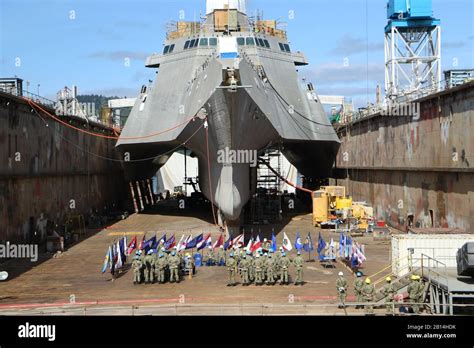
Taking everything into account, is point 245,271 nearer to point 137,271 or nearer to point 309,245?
point 137,271

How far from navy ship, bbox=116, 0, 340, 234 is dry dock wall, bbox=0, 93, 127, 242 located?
2.83 m

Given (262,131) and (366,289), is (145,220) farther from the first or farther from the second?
(366,289)

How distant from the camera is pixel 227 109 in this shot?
2281 cm

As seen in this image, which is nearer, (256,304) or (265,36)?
(256,304)

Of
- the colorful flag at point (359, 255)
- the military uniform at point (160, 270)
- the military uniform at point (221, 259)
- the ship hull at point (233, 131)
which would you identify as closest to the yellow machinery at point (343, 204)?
the ship hull at point (233, 131)

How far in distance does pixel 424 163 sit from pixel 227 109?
9.45 metres

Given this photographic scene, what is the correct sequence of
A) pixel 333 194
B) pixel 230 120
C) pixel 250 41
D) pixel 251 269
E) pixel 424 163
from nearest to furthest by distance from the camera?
pixel 251 269 < pixel 230 120 < pixel 424 163 < pixel 333 194 < pixel 250 41

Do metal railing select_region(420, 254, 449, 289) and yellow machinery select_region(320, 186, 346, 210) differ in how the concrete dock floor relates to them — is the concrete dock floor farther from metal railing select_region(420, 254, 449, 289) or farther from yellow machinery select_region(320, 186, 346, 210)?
yellow machinery select_region(320, 186, 346, 210)

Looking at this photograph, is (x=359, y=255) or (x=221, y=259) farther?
(x=221, y=259)

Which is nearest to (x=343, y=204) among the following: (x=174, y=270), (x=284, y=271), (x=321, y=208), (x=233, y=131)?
(x=321, y=208)

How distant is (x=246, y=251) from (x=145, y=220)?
710 inches

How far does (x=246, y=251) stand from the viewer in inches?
726

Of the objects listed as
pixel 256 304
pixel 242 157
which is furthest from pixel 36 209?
pixel 256 304

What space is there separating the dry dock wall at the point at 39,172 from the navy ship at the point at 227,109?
2826 mm
